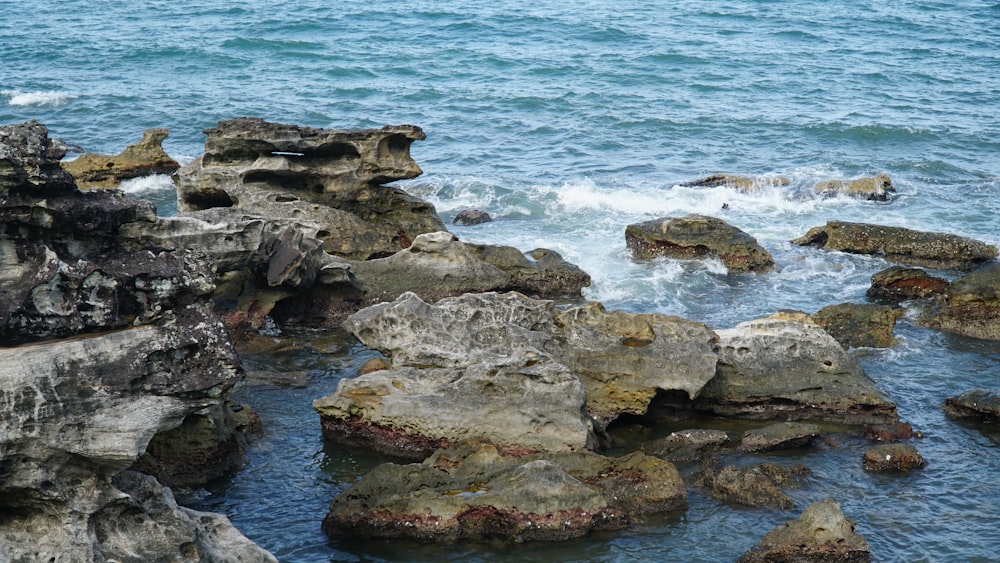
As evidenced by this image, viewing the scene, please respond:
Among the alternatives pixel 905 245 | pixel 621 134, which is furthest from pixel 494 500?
pixel 621 134

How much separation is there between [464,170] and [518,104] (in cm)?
980

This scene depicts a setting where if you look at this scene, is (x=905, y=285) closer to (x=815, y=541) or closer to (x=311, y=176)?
(x=815, y=541)

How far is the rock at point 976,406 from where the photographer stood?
17.5m

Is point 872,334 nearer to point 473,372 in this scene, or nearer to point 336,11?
point 473,372

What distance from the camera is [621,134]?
40938 millimetres

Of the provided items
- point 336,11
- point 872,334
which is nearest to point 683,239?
point 872,334

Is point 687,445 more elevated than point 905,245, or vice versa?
point 687,445

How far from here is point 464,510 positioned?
1373 cm

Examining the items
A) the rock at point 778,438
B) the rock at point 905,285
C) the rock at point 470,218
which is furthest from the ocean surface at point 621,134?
the rock at point 905,285

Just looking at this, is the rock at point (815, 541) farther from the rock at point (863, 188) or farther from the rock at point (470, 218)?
the rock at point (863, 188)

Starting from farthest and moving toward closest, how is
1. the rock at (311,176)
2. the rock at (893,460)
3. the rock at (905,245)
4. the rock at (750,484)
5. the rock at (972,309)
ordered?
the rock at (905,245) → the rock at (311,176) → the rock at (972,309) → the rock at (893,460) → the rock at (750,484)

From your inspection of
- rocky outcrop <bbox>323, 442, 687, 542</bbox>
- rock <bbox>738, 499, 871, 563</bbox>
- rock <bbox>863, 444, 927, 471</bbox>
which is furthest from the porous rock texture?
rock <bbox>863, 444, 927, 471</bbox>

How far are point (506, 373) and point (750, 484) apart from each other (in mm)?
3701

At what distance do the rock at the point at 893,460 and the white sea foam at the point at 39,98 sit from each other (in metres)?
37.1
